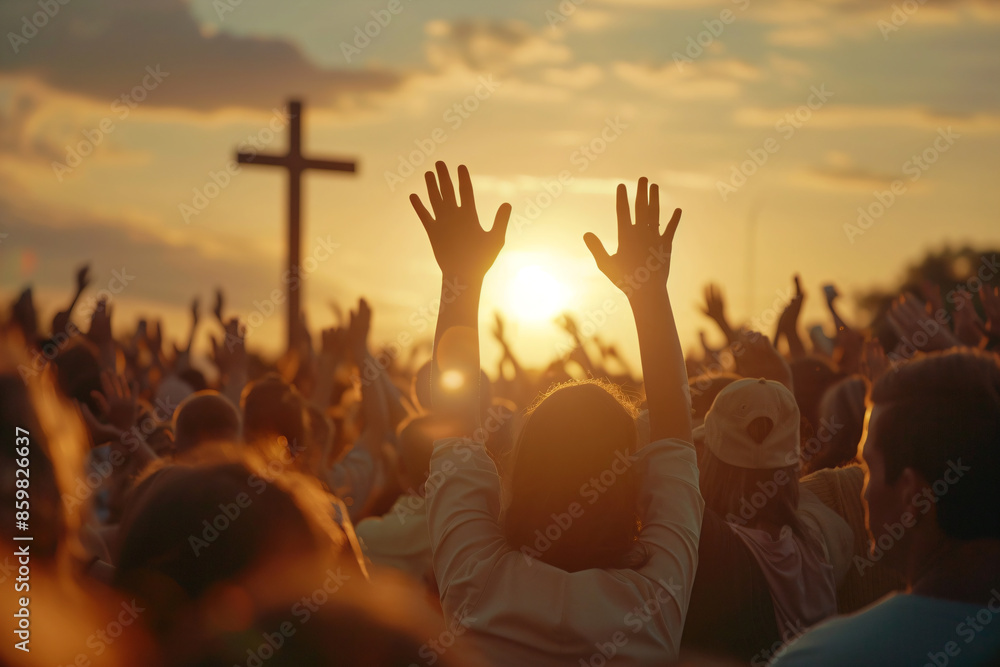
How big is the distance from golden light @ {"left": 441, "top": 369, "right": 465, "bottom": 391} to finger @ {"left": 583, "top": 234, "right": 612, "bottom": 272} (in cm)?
54

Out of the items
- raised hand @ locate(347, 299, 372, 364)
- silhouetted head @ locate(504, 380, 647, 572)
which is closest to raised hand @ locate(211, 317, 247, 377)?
raised hand @ locate(347, 299, 372, 364)

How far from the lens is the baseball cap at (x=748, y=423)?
11.0 feet

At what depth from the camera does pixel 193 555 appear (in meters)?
1.67

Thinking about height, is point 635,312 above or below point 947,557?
above

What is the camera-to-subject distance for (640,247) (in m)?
2.91

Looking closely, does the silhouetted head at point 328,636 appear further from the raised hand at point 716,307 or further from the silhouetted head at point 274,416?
the raised hand at point 716,307

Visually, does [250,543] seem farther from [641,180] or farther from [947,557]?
[641,180]

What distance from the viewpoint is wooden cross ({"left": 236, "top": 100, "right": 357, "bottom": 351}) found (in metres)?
16.2

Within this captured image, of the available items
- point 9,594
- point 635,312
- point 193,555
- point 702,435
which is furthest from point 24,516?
point 702,435

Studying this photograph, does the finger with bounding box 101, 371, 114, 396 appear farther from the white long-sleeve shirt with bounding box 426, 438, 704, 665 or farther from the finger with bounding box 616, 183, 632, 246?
the finger with bounding box 616, 183, 632, 246

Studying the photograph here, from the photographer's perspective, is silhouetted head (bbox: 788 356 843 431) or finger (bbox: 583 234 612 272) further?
silhouetted head (bbox: 788 356 843 431)

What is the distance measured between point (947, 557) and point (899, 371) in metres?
0.38

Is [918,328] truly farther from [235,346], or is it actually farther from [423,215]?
[235,346]

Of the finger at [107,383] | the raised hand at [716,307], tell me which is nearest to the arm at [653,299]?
the finger at [107,383]
